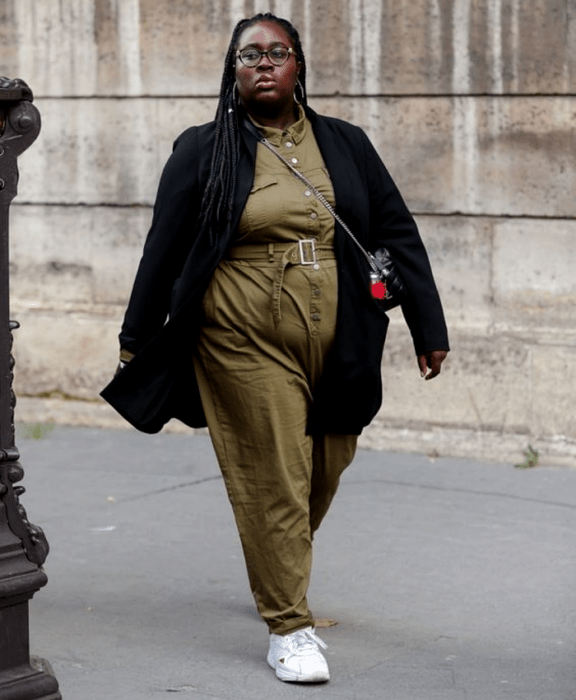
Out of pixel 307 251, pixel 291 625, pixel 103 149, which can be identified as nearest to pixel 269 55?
pixel 307 251

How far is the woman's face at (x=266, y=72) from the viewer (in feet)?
15.8

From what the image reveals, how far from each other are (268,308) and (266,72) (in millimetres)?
696

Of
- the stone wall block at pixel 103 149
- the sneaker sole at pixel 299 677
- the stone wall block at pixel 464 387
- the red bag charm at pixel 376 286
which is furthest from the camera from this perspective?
the stone wall block at pixel 103 149

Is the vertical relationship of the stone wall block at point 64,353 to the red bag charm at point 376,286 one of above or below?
below

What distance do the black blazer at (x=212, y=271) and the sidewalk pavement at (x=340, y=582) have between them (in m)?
0.73

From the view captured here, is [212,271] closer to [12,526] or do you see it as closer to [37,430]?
[12,526]

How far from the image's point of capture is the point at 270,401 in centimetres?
486

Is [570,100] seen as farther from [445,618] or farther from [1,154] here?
[1,154]

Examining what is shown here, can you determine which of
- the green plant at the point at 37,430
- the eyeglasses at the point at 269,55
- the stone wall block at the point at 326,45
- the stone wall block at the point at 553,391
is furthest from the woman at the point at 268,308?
the green plant at the point at 37,430

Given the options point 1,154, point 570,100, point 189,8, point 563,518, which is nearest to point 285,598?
point 1,154

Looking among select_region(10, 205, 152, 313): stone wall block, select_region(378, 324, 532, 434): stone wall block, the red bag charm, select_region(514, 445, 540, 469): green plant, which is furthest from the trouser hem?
select_region(10, 205, 152, 313): stone wall block

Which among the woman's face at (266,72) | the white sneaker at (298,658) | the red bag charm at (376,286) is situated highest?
the woman's face at (266,72)

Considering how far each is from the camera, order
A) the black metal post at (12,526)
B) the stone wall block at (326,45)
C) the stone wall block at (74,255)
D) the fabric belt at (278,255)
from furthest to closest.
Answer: the stone wall block at (74,255), the stone wall block at (326,45), the fabric belt at (278,255), the black metal post at (12,526)

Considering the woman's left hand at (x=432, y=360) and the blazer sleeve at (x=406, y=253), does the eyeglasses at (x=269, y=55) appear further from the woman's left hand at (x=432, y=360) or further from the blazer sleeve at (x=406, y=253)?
the woman's left hand at (x=432, y=360)
